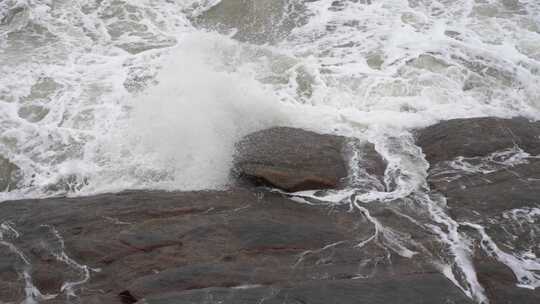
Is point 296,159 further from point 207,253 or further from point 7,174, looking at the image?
point 7,174

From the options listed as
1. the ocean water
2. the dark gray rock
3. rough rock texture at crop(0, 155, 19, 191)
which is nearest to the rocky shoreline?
the dark gray rock

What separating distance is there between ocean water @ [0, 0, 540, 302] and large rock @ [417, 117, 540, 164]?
0.97 ft

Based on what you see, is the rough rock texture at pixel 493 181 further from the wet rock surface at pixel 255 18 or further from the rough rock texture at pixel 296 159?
the wet rock surface at pixel 255 18

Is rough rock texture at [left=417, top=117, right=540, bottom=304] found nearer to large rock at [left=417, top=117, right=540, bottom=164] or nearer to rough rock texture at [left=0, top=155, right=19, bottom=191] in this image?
large rock at [left=417, top=117, right=540, bottom=164]

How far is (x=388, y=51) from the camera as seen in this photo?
9.66 metres

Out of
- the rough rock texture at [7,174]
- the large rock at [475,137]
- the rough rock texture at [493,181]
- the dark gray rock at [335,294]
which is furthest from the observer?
the rough rock texture at [7,174]

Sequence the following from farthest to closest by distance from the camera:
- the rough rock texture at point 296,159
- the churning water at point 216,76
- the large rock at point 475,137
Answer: the churning water at point 216,76 < the large rock at point 475,137 < the rough rock texture at point 296,159

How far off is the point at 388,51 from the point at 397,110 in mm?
2056

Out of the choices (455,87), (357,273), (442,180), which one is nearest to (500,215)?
(442,180)

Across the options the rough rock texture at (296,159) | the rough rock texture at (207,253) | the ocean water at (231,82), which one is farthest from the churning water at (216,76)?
the rough rock texture at (207,253)

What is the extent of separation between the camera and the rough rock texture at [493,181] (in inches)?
205

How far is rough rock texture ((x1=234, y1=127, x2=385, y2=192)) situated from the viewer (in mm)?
6445

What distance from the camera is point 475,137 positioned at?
23.0 feet

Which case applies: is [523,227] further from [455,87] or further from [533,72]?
[533,72]
